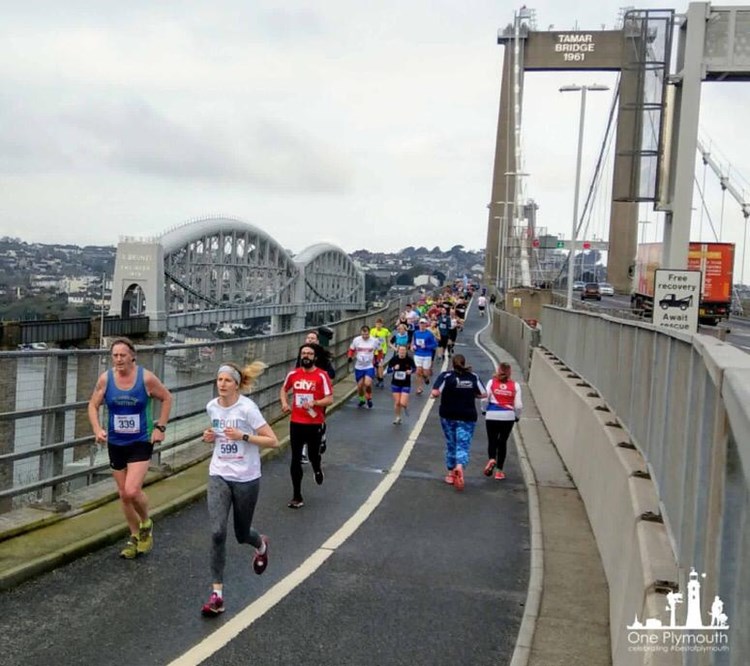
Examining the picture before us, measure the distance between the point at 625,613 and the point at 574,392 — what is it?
6.94 meters

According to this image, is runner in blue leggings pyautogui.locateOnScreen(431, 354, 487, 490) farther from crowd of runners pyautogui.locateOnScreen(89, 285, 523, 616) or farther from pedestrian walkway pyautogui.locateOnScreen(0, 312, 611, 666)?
crowd of runners pyautogui.locateOnScreen(89, 285, 523, 616)

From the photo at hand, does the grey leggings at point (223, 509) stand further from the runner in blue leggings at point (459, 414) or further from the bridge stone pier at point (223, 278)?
the bridge stone pier at point (223, 278)

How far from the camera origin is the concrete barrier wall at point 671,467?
98.2 inches

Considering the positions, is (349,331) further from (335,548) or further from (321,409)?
(335,548)

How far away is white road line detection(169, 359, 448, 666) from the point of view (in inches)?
219

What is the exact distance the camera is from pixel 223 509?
6.41 m

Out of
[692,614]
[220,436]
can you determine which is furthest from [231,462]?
[692,614]

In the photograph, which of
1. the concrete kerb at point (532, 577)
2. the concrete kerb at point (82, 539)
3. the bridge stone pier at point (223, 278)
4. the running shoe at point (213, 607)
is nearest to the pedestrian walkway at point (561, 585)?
the concrete kerb at point (532, 577)

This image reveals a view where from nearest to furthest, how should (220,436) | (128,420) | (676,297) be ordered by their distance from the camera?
(220,436) → (128,420) → (676,297)

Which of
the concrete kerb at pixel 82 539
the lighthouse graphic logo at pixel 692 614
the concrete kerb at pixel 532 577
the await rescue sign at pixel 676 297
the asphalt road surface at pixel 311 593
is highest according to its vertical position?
the await rescue sign at pixel 676 297

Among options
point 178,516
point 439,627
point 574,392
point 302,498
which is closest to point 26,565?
point 178,516

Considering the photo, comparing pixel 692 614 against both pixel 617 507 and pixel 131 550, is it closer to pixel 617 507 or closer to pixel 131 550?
pixel 617 507

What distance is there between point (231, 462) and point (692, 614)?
3748 mm

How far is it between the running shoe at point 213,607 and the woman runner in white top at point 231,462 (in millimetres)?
79
